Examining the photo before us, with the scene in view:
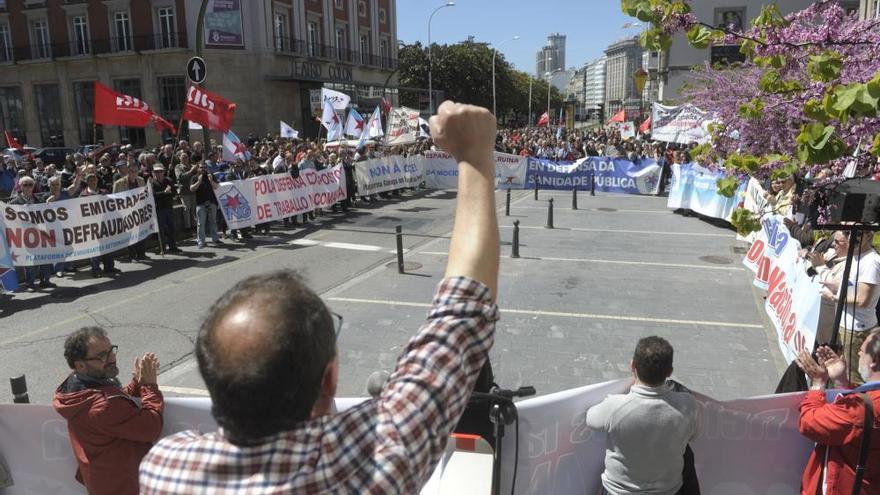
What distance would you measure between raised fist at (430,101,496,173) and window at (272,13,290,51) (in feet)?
148

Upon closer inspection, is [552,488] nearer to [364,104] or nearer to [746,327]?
[746,327]

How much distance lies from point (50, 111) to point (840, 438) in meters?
53.4

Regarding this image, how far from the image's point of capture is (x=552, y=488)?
138 inches

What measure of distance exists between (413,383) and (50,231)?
34.5 feet

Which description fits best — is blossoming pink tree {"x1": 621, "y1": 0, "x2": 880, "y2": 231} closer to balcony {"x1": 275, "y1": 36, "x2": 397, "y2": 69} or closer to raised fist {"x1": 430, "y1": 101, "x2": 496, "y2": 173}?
raised fist {"x1": 430, "y1": 101, "x2": 496, "y2": 173}

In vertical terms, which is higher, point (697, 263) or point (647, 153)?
point (647, 153)

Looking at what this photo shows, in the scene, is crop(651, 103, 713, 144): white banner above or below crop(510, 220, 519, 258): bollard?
above

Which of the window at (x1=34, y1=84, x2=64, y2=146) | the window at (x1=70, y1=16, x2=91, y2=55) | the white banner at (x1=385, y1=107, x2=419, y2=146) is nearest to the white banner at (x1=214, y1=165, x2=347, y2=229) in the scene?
the white banner at (x1=385, y1=107, x2=419, y2=146)

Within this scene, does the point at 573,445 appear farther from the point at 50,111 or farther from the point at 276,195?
the point at 50,111

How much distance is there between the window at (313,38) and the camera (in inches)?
1854

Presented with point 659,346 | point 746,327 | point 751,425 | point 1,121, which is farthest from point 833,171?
point 1,121

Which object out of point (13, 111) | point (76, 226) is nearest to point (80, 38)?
point (13, 111)

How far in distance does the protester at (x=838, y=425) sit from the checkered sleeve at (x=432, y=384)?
249cm

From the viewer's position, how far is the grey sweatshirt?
3.11m
